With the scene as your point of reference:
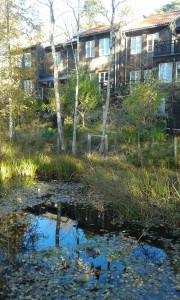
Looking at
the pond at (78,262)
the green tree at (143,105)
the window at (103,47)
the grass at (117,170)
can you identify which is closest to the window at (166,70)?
the window at (103,47)

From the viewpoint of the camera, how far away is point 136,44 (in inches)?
968

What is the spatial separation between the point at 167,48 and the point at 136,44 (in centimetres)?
282

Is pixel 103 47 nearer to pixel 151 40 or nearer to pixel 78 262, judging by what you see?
pixel 151 40

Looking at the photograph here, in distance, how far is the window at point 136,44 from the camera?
959 inches

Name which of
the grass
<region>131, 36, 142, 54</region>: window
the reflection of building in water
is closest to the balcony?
<region>131, 36, 142, 54</region>: window

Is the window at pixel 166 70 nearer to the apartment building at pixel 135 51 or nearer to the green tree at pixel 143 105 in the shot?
the apartment building at pixel 135 51

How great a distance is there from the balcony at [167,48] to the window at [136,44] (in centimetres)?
198

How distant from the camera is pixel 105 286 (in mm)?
4457

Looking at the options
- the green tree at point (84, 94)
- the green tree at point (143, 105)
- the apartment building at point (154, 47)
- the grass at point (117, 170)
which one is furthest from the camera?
the apartment building at point (154, 47)

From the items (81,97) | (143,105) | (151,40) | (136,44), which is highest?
(151,40)

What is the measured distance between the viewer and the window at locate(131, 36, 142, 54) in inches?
959

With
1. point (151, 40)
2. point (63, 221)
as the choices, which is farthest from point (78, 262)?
point (151, 40)

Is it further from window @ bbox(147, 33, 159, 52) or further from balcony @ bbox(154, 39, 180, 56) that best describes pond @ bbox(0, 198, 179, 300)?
window @ bbox(147, 33, 159, 52)

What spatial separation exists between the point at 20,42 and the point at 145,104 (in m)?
7.92
